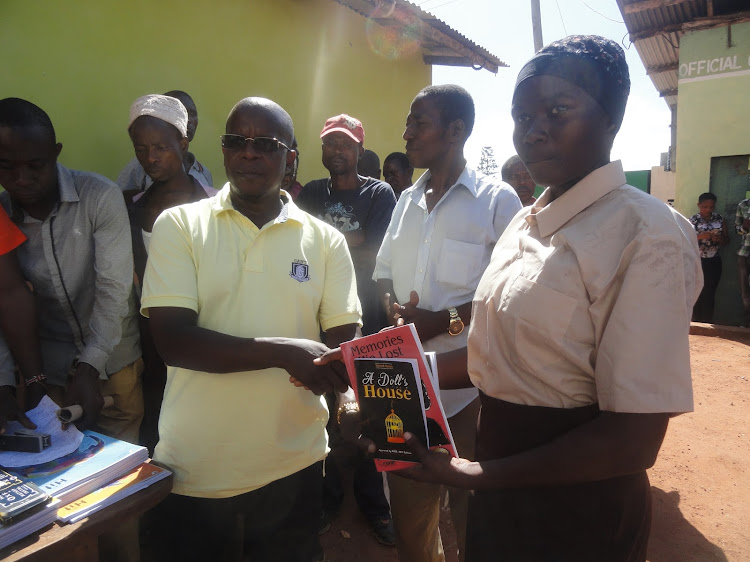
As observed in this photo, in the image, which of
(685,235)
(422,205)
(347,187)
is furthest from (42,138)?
(685,235)

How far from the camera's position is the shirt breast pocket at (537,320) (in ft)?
3.82

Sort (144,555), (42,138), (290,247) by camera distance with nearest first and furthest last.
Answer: (290,247) < (42,138) < (144,555)

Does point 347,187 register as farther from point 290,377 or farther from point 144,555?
point 144,555

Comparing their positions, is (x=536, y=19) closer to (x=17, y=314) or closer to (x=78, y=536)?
(x=17, y=314)

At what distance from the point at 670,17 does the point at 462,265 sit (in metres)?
8.94

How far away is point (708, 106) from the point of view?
340 inches

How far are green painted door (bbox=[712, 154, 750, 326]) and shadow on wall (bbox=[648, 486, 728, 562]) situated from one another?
6765 millimetres

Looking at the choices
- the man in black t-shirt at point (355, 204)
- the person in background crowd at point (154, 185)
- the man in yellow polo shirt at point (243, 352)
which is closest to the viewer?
the man in yellow polo shirt at point (243, 352)

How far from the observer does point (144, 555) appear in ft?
8.25

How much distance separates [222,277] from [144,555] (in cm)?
172

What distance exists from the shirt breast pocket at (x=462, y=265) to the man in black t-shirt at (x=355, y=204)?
3.39 ft

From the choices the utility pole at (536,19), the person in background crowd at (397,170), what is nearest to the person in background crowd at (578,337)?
the person in background crowd at (397,170)

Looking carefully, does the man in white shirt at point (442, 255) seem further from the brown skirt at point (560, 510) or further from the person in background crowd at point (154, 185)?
the person in background crowd at point (154, 185)

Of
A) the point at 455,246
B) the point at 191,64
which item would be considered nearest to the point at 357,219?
the point at 455,246
